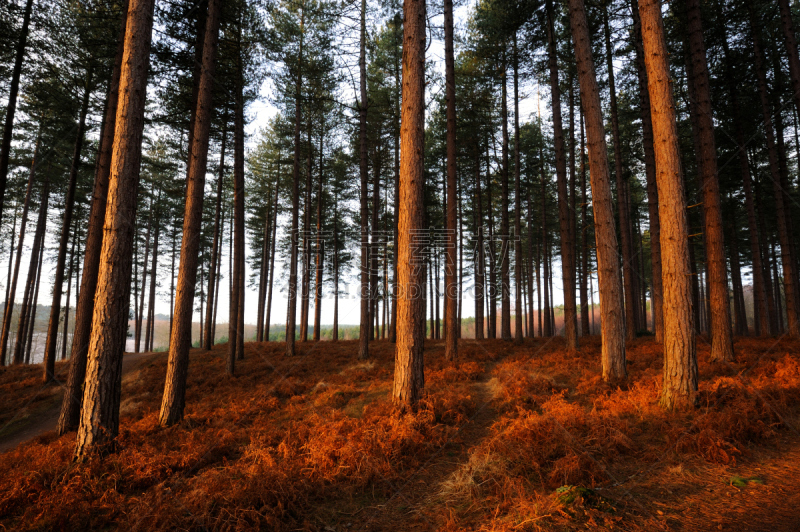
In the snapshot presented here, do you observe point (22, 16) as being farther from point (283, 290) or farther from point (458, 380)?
point (283, 290)

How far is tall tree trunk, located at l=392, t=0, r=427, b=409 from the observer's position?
6.38 metres

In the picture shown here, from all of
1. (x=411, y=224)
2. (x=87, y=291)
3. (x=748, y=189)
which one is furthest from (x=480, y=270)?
(x=87, y=291)

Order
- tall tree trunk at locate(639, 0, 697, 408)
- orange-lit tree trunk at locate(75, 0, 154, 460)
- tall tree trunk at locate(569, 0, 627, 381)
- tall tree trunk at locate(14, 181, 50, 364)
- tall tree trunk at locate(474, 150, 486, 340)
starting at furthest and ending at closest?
tall tree trunk at locate(14, 181, 50, 364) < tall tree trunk at locate(474, 150, 486, 340) < tall tree trunk at locate(569, 0, 627, 381) < tall tree trunk at locate(639, 0, 697, 408) < orange-lit tree trunk at locate(75, 0, 154, 460)

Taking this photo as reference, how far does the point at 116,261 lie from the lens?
5.70 meters

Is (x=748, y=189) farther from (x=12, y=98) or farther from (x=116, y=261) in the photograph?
(x=12, y=98)

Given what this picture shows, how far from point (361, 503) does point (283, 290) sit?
91.1ft

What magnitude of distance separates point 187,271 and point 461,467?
708 centimetres

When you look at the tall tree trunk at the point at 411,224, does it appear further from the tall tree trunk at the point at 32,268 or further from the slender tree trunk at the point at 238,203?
the tall tree trunk at the point at 32,268

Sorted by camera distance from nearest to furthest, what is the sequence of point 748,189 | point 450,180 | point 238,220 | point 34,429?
1. point 34,429
2. point 450,180
3. point 238,220
4. point 748,189

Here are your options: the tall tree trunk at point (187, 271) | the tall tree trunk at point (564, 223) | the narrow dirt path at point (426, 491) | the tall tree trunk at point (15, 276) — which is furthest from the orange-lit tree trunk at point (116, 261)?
the tall tree trunk at point (15, 276)

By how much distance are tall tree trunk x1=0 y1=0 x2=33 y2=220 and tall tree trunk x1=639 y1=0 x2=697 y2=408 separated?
17.1 meters

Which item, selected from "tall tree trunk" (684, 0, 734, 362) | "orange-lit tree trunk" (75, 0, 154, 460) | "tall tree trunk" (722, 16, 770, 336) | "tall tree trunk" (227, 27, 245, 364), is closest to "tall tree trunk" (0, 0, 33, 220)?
"tall tree trunk" (227, 27, 245, 364)

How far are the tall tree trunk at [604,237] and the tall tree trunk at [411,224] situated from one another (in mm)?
4510

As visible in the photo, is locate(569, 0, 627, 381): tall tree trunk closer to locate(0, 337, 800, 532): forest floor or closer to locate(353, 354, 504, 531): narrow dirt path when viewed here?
locate(0, 337, 800, 532): forest floor
